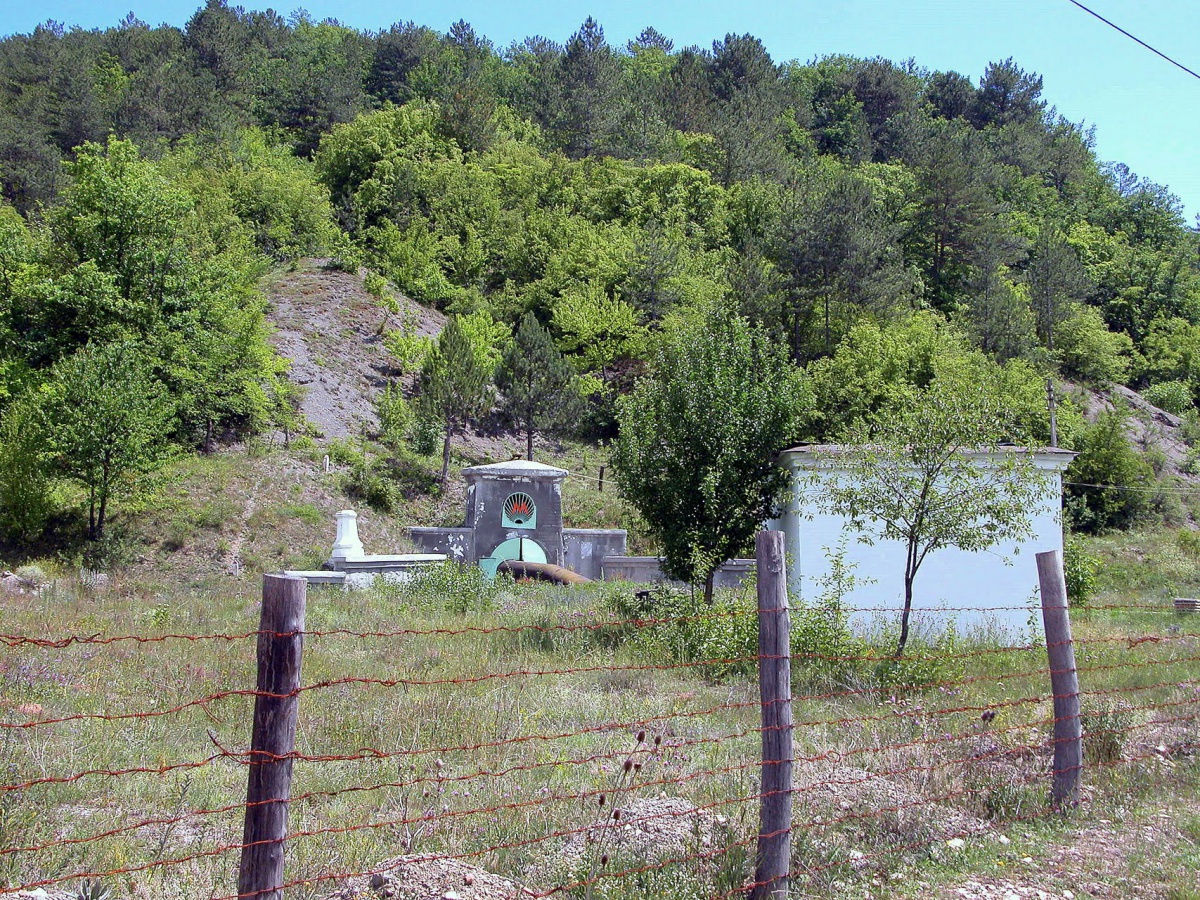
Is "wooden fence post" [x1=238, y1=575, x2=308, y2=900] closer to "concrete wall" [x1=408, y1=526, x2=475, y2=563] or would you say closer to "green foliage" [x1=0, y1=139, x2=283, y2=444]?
"concrete wall" [x1=408, y1=526, x2=475, y2=563]

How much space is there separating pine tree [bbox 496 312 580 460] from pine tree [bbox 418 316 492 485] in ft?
2.84

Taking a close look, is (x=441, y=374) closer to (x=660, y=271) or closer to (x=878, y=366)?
(x=660, y=271)

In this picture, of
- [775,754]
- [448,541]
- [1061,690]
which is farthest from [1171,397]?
[775,754]

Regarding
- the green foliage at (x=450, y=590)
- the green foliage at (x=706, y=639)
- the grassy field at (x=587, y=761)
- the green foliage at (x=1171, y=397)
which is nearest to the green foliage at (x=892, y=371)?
the green foliage at (x=1171, y=397)

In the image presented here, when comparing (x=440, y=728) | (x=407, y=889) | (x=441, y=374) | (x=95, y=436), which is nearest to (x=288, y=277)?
(x=441, y=374)

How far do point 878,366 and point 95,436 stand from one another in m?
29.2

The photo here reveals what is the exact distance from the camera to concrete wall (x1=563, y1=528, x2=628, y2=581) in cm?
2620

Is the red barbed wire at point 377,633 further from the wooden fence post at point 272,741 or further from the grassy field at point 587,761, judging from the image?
the grassy field at point 587,761

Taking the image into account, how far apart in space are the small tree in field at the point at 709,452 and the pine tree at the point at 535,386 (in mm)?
18651

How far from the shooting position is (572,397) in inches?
1366

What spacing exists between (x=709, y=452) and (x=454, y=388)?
787 inches

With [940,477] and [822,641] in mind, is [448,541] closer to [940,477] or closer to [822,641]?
[940,477]

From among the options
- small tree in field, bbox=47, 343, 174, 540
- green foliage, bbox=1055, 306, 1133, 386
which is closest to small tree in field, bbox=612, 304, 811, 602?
small tree in field, bbox=47, 343, 174, 540

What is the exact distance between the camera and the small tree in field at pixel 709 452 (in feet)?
48.6
